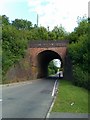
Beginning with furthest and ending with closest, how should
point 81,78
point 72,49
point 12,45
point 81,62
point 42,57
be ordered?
point 42,57 < point 12,45 < point 72,49 < point 81,62 < point 81,78

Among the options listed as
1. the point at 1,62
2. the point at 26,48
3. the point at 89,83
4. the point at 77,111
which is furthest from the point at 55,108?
the point at 26,48

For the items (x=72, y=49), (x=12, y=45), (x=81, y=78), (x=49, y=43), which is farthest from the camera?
(x=49, y=43)

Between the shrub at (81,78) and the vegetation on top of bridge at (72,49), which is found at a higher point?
the vegetation on top of bridge at (72,49)

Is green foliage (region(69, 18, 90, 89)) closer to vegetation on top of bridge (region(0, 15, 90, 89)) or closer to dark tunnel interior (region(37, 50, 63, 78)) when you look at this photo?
vegetation on top of bridge (region(0, 15, 90, 89))

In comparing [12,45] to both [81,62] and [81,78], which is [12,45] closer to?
[81,62]

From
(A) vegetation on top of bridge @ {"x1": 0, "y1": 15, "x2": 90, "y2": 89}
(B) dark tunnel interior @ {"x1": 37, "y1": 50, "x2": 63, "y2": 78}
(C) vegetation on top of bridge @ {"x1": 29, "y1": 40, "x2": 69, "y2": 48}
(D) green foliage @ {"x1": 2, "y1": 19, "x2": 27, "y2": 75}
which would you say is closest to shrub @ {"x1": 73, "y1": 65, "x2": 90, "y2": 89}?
(A) vegetation on top of bridge @ {"x1": 0, "y1": 15, "x2": 90, "y2": 89}

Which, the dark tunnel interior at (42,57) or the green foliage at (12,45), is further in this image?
the dark tunnel interior at (42,57)

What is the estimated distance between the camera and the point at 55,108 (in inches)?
706

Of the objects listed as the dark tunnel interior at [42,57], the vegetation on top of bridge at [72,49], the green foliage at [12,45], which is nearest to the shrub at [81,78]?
the vegetation on top of bridge at [72,49]

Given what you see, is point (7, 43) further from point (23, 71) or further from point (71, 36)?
point (71, 36)

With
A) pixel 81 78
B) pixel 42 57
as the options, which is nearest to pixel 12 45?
pixel 81 78

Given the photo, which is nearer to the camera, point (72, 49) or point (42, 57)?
point (72, 49)

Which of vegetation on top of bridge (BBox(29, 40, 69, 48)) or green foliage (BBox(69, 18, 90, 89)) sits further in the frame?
vegetation on top of bridge (BBox(29, 40, 69, 48))

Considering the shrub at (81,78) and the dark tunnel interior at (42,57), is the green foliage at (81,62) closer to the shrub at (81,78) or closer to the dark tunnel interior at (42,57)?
the shrub at (81,78)
